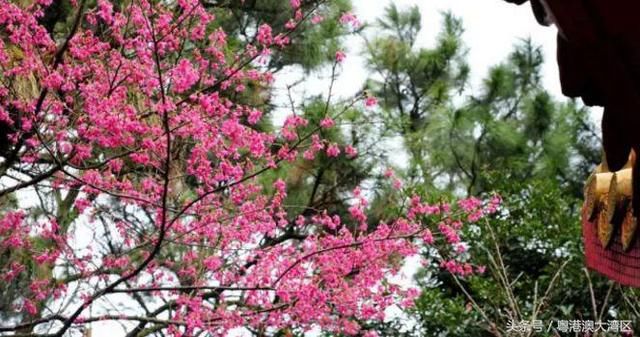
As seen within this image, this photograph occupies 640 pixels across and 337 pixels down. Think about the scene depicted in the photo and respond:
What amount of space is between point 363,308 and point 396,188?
2.63 meters

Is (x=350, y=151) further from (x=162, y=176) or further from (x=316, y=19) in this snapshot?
(x=162, y=176)

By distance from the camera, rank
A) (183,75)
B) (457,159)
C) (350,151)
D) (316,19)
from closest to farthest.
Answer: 1. (183,75)
2. (316,19)
3. (350,151)
4. (457,159)

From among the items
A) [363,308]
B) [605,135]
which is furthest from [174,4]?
[605,135]

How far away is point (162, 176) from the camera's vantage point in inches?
223

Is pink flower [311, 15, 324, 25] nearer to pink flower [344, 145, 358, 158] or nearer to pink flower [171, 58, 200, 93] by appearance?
pink flower [344, 145, 358, 158]

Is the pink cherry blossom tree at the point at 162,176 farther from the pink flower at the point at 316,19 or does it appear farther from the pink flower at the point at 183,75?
the pink flower at the point at 316,19

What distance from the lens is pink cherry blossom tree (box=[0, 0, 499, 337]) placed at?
4.82 metres

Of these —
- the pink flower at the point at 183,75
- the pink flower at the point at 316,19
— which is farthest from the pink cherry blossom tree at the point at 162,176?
the pink flower at the point at 316,19

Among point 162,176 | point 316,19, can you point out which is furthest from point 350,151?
point 162,176

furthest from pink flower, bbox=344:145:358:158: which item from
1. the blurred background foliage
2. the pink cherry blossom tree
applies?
the pink cherry blossom tree

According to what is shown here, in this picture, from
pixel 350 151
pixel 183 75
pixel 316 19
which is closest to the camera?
pixel 183 75

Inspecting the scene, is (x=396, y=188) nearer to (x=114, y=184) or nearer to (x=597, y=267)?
(x=114, y=184)

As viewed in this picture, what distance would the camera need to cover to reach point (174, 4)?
237 inches

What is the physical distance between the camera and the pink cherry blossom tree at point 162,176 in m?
4.82
